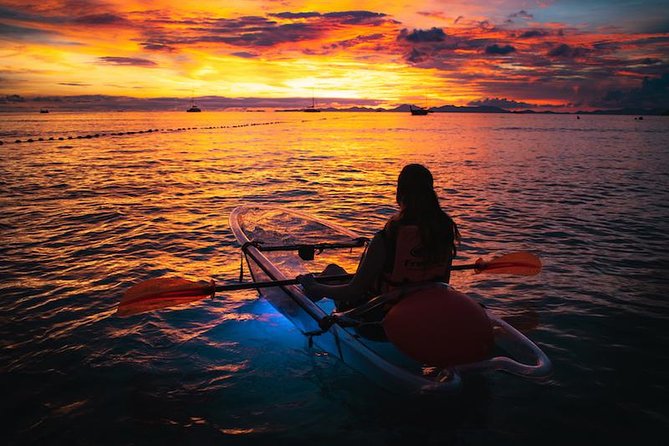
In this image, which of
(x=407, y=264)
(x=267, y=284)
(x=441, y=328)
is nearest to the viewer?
(x=441, y=328)

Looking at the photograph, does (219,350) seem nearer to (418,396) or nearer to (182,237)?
(418,396)

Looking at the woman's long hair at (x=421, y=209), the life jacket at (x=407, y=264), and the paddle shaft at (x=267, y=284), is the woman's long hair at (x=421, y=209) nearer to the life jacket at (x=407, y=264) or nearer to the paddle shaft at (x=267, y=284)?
the life jacket at (x=407, y=264)

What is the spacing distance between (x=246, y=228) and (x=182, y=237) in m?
3.04

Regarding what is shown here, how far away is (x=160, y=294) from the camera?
6.20 meters

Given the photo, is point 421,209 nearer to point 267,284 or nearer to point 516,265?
point 267,284

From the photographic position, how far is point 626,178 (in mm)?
24766

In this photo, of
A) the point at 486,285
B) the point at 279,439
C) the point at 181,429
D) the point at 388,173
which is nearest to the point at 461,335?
the point at 279,439

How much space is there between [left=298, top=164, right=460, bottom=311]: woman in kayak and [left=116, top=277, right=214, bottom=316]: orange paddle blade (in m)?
2.47

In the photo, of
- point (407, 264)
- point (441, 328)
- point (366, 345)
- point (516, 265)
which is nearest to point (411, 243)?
point (407, 264)

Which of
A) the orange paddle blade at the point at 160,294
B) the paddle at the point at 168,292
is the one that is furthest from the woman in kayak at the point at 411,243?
the orange paddle blade at the point at 160,294

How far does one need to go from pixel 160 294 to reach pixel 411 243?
3611 mm

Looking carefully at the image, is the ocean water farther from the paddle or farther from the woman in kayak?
the woman in kayak

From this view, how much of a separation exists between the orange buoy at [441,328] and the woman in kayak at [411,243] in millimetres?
257

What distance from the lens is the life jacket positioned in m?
4.60
